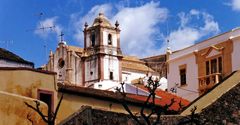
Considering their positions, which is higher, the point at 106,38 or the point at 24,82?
the point at 106,38

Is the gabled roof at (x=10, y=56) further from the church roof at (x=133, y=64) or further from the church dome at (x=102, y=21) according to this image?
the church roof at (x=133, y=64)

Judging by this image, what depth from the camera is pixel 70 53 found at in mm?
83875

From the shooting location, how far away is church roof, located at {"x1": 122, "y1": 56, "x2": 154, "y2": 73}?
277 feet

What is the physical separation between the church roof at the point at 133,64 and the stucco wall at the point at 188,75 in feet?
127

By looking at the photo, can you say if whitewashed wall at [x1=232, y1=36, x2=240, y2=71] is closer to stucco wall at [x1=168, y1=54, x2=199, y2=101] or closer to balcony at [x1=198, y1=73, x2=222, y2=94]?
balcony at [x1=198, y1=73, x2=222, y2=94]

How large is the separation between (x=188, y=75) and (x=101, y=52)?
123 ft

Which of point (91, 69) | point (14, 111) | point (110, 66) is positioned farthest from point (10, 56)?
point (91, 69)

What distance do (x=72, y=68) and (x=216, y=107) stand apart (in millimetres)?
60537

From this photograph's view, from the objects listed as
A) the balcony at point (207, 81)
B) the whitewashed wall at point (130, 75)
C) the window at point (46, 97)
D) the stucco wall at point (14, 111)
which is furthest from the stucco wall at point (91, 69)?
the stucco wall at point (14, 111)

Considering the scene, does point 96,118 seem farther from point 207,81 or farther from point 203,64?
point 203,64

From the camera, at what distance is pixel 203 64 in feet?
136

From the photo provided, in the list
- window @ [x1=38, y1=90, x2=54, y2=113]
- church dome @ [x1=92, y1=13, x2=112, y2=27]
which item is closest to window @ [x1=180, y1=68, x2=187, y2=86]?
window @ [x1=38, y1=90, x2=54, y2=113]

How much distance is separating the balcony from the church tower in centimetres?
3823

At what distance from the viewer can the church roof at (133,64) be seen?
277 feet
